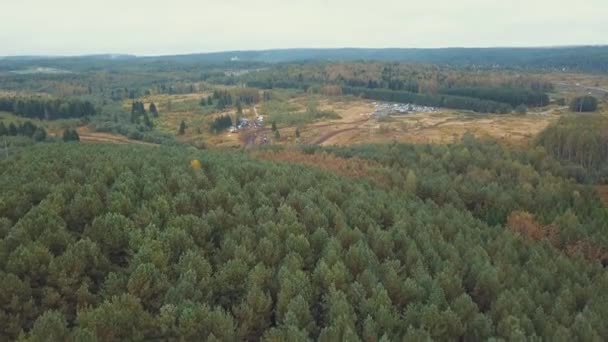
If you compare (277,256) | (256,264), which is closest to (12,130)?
(277,256)

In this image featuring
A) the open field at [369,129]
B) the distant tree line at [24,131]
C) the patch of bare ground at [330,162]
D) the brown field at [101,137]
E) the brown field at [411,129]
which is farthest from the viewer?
Result: the open field at [369,129]

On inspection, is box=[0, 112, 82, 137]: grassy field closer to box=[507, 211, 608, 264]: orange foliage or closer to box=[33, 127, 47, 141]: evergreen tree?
box=[33, 127, 47, 141]: evergreen tree

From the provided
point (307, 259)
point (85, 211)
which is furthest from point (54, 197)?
point (307, 259)

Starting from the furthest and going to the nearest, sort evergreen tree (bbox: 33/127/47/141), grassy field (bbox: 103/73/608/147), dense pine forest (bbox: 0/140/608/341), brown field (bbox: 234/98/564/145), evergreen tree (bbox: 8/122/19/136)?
grassy field (bbox: 103/73/608/147)
brown field (bbox: 234/98/564/145)
evergreen tree (bbox: 8/122/19/136)
evergreen tree (bbox: 33/127/47/141)
dense pine forest (bbox: 0/140/608/341)

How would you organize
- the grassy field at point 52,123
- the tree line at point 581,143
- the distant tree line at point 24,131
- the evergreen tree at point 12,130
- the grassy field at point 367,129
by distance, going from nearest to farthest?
the tree line at point 581,143
the distant tree line at point 24,131
the evergreen tree at point 12,130
the grassy field at point 52,123
the grassy field at point 367,129

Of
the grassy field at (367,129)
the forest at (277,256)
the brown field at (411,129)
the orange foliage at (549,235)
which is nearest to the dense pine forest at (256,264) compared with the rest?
the forest at (277,256)

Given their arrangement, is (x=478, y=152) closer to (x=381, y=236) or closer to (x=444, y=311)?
(x=381, y=236)

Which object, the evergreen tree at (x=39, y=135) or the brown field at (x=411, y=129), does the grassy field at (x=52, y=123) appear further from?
the brown field at (x=411, y=129)

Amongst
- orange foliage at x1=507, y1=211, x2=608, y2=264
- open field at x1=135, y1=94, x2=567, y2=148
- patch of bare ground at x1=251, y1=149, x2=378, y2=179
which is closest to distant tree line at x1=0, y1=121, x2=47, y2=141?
open field at x1=135, y1=94, x2=567, y2=148
